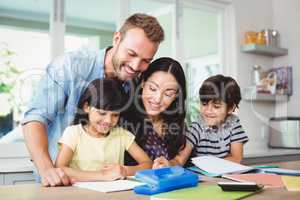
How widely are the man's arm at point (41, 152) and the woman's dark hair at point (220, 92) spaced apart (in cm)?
77

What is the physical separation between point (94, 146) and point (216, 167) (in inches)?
17.1

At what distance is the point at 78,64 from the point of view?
1.41 m

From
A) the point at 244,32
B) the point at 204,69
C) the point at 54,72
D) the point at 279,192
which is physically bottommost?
the point at 279,192

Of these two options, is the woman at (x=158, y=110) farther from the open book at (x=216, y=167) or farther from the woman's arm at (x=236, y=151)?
the woman's arm at (x=236, y=151)

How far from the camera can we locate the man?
1271 mm

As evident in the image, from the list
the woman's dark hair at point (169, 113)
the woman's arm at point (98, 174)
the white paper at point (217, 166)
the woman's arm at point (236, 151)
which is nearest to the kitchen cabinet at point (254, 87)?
the woman's arm at point (236, 151)

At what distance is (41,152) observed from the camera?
1.15 meters

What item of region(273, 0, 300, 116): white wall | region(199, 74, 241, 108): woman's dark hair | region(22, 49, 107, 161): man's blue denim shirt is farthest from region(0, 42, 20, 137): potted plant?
region(273, 0, 300, 116): white wall

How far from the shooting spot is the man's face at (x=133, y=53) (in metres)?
1.34

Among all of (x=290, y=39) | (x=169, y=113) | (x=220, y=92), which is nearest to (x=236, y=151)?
(x=220, y=92)

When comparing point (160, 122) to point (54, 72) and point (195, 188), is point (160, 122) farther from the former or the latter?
point (195, 188)

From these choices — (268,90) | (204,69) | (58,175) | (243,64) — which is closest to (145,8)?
(204,69)

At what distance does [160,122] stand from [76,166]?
1.25ft

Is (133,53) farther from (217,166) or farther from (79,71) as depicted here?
(217,166)
